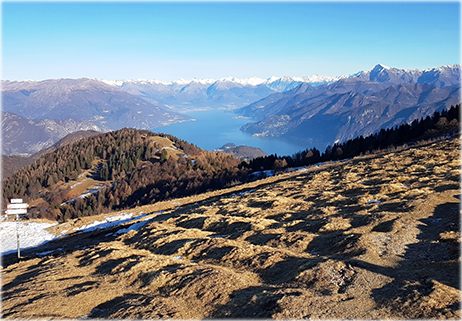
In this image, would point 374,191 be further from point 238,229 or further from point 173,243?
point 173,243

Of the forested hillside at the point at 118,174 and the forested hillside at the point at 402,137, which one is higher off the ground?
the forested hillside at the point at 402,137

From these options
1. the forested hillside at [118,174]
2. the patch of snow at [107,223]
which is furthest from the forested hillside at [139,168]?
the patch of snow at [107,223]

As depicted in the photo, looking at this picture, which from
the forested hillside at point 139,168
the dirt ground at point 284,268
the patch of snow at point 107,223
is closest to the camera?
the dirt ground at point 284,268

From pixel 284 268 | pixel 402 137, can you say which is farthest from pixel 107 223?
pixel 402 137

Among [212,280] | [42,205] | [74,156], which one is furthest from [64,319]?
[74,156]

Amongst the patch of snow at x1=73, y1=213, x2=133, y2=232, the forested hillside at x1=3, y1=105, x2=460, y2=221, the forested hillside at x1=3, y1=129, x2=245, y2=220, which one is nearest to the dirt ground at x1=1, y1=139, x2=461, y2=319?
the patch of snow at x1=73, y1=213, x2=133, y2=232

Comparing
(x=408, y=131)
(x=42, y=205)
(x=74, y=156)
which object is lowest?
(x=42, y=205)

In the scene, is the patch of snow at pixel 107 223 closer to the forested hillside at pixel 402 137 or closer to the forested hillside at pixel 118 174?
the forested hillside at pixel 118 174

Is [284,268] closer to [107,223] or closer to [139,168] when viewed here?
[107,223]

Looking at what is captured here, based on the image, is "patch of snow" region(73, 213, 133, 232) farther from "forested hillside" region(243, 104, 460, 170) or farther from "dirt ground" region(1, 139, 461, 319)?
"forested hillside" region(243, 104, 460, 170)
